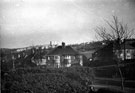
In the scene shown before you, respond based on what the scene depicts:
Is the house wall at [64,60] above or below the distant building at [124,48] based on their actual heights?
below

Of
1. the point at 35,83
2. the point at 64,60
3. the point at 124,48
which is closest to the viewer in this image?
the point at 35,83

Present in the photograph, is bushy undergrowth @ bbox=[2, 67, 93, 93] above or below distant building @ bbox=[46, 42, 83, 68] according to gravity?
below

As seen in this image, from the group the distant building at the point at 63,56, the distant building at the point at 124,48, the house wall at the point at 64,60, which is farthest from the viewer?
the distant building at the point at 63,56

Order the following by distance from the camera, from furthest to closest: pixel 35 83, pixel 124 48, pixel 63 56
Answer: pixel 63 56 → pixel 124 48 → pixel 35 83

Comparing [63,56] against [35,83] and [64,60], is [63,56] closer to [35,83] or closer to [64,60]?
[64,60]

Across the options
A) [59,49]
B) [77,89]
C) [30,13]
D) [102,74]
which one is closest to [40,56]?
[59,49]

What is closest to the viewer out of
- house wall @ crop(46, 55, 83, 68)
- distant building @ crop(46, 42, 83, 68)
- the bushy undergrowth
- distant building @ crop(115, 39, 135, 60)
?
the bushy undergrowth

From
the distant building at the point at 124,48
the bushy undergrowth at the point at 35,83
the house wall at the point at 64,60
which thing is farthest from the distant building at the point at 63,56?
the bushy undergrowth at the point at 35,83

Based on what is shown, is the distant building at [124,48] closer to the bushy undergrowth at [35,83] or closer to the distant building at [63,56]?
the bushy undergrowth at [35,83]

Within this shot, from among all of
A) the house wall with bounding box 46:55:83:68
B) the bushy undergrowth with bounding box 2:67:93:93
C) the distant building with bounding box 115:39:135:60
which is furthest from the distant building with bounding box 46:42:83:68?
the bushy undergrowth with bounding box 2:67:93:93

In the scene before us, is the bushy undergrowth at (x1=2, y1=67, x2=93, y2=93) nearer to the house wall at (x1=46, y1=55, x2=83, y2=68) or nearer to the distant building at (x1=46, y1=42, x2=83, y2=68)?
the house wall at (x1=46, y1=55, x2=83, y2=68)

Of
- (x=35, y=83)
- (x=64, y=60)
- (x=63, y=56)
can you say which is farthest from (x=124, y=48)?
(x=63, y=56)

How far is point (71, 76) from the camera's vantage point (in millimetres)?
10391

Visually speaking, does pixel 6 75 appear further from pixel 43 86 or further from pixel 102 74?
pixel 102 74
